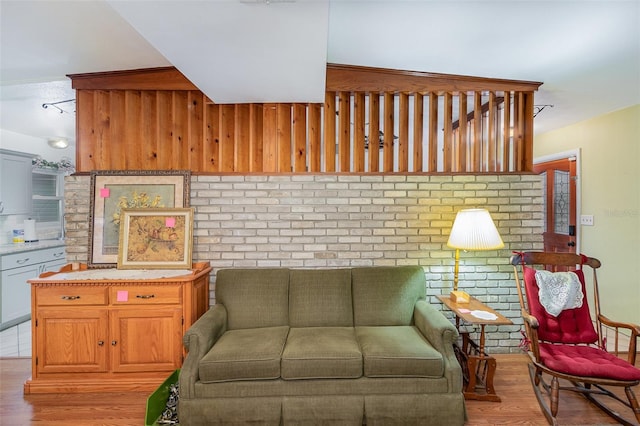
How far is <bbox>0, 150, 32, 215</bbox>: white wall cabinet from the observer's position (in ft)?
14.0

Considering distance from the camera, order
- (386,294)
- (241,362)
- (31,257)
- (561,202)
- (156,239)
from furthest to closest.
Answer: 1. (561,202)
2. (31,257)
3. (156,239)
4. (386,294)
5. (241,362)

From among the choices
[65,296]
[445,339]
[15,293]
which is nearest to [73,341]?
[65,296]

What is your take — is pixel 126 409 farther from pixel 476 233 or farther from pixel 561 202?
pixel 561 202

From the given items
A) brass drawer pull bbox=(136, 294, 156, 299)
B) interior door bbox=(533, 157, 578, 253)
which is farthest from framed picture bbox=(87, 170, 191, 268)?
interior door bbox=(533, 157, 578, 253)

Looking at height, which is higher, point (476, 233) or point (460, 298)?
point (476, 233)

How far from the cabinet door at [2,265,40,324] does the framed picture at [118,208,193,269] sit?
2.28 metres

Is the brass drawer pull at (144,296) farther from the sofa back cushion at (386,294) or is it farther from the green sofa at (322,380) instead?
the sofa back cushion at (386,294)

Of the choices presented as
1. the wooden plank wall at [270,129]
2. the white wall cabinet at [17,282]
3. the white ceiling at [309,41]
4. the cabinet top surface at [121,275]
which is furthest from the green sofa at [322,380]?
the white wall cabinet at [17,282]

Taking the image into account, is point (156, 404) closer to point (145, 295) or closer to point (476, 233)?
point (145, 295)

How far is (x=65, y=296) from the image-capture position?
2590 millimetres

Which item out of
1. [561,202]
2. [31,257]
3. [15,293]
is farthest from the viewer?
[561,202]

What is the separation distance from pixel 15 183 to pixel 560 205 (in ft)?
24.3

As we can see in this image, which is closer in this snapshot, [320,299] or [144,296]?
[144,296]

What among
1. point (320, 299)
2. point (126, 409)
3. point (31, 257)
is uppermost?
point (31, 257)
